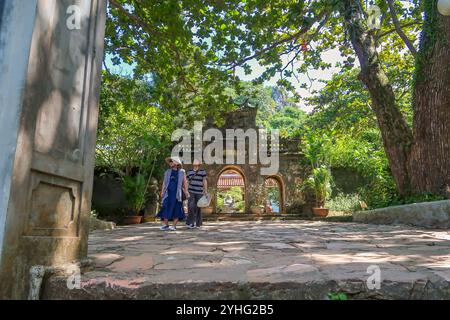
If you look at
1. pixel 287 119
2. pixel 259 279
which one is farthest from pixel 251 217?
pixel 287 119

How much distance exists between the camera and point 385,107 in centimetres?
802

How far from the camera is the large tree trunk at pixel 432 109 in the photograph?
6871 millimetres

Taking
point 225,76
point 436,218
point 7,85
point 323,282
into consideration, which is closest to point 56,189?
point 7,85

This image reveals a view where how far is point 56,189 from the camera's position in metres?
2.43

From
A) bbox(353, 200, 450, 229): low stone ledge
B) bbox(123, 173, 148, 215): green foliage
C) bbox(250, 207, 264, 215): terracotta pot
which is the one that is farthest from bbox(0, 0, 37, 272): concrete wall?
bbox(250, 207, 264, 215): terracotta pot

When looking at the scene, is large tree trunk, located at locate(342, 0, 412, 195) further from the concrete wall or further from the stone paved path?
the concrete wall

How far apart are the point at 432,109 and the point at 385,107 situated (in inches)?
45.1

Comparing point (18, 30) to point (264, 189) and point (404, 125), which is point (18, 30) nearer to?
point (404, 125)

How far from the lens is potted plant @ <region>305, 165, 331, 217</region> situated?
12172mm

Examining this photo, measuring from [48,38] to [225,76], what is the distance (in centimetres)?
714

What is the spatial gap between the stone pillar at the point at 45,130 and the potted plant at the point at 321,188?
10587mm

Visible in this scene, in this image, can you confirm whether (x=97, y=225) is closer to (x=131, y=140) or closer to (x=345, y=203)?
(x=131, y=140)

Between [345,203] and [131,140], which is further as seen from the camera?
[345,203]

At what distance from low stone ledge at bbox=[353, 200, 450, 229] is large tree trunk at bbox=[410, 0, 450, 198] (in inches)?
33.8
